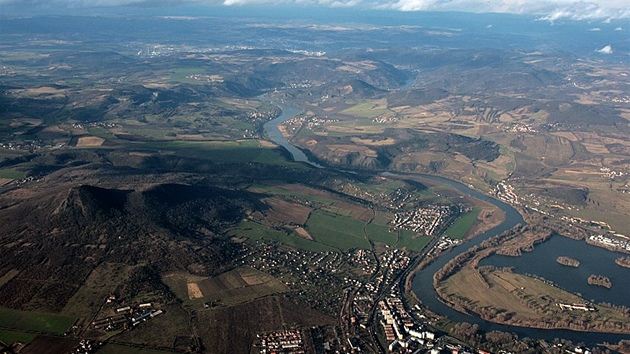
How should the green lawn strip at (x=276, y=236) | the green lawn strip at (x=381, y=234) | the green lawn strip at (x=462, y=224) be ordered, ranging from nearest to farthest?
the green lawn strip at (x=276, y=236) → the green lawn strip at (x=381, y=234) → the green lawn strip at (x=462, y=224)

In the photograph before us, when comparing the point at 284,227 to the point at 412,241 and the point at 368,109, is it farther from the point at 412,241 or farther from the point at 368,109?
the point at 368,109

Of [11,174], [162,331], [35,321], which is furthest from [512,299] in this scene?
[11,174]

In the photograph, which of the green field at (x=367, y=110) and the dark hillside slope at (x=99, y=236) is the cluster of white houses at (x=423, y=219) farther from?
the green field at (x=367, y=110)

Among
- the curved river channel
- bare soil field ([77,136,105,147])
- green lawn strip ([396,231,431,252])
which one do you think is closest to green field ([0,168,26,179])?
bare soil field ([77,136,105,147])

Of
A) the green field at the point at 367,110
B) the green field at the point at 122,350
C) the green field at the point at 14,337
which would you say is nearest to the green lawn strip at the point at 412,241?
the green field at the point at 122,350

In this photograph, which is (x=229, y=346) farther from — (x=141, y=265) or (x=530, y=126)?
(x=530, y=126)
